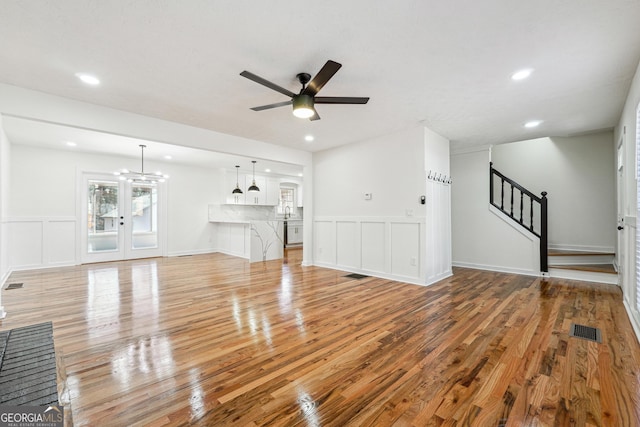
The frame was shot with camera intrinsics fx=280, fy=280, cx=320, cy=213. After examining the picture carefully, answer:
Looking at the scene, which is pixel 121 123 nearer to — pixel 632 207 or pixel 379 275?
pixel 379 275

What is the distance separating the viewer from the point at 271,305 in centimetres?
358

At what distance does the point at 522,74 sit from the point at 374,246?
131 inches

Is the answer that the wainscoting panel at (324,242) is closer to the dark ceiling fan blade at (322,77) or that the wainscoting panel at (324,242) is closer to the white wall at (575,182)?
the dark ceiling fan blade at (322,77)

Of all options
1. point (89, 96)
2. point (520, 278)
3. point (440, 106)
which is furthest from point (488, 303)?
point (89, 96)

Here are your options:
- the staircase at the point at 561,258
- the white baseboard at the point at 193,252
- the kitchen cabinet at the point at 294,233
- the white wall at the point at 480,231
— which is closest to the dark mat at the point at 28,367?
the white baseboard at the point at 193,252

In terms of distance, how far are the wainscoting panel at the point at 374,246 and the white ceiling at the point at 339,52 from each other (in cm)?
193

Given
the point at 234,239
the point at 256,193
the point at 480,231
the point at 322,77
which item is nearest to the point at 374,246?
the point at 480,231

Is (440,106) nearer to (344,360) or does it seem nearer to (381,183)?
(381,183)

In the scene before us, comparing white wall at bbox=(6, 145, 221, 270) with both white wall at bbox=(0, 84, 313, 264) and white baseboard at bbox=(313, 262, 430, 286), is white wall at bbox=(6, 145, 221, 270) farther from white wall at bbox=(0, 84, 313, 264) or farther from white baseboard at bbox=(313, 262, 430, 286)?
white baseboard at bbox=(313, 262, 430, 286)

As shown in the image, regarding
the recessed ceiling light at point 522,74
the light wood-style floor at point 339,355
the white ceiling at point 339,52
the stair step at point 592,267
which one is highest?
the white ceiling at point 339,52

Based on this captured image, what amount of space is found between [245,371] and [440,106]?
3.72 metres

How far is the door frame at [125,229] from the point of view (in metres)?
6.55

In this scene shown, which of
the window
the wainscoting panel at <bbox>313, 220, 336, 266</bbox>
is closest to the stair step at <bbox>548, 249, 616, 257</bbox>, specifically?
the wainscoting panel at <bbox>313, 220, 336, 266</bbox>

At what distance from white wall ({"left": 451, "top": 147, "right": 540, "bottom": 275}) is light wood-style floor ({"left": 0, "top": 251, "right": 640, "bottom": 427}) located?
3.61ft
